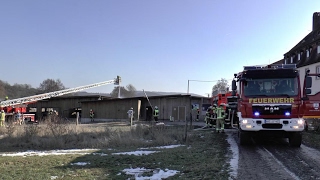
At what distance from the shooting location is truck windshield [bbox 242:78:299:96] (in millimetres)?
10977

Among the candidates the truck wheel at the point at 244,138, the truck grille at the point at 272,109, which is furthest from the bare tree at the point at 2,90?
the truck grille at the point at 272,109

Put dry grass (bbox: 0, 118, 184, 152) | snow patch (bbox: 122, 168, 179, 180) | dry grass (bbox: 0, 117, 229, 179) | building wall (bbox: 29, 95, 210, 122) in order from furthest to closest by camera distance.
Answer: building wall (bbox: 29, 95, 210, 122)
dry grass (bbox: 0, 118, 184, 152)
dry grass (bbox: 0, 117, 229, 179)
snow patch (bbox: 122, 168, 179, 180)

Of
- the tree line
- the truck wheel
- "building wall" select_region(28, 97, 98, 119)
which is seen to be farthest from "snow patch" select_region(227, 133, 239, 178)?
the tree line

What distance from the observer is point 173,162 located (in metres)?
8.43

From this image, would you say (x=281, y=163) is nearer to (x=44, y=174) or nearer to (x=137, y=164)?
(x=137, y=164)

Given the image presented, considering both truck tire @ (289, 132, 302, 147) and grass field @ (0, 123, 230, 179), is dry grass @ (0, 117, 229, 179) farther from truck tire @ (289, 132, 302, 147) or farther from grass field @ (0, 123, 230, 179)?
truck tire @ (289, 132, 302, 147)

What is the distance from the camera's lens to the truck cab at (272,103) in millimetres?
10703

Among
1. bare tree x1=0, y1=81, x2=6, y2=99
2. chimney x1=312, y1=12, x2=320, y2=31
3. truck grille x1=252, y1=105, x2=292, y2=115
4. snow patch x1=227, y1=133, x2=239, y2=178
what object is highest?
chimney x1=312, y1=12, x2=320, y2=31

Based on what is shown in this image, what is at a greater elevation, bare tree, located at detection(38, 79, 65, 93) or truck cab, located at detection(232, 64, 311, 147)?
bare tree, located at detection(38, 79, 65, 93)

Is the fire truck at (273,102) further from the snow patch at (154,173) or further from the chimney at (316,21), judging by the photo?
the chimney at (316,21)

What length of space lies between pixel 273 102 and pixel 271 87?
2.10ft

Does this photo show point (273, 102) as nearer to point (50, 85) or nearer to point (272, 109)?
point (272, 109)

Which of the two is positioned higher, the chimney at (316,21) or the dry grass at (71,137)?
the chimney at (316,21)

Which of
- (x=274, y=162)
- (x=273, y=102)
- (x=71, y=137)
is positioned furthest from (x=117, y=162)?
(x=71, y=137)
